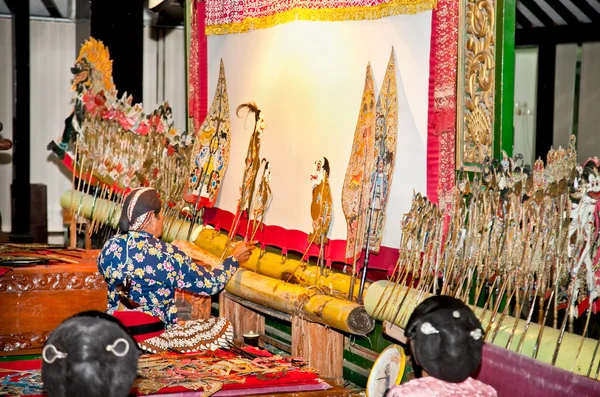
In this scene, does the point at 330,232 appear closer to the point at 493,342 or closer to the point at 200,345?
the point at 200,345

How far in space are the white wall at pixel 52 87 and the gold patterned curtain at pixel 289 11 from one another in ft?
16.1

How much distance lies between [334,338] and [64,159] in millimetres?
4872

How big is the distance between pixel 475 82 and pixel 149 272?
1.91m

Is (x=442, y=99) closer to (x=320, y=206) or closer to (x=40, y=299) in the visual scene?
(x=320, y=206)

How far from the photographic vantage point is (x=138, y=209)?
5.08 meters

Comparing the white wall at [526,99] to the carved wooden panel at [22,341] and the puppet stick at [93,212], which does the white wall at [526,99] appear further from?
the carved wooden panel at [22,341]

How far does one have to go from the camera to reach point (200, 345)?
17.8 feet

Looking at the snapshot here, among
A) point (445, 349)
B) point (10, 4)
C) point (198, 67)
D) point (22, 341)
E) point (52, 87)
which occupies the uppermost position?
point (10, 4)

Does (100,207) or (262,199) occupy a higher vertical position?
(262,199)

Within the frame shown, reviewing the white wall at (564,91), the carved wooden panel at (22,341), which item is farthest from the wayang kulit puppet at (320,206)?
the white wall at (564,91)

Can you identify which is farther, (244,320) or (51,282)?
(244,320)

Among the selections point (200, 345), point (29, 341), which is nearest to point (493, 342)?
point (200, 345)

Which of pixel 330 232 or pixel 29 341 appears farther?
pixel 29 341

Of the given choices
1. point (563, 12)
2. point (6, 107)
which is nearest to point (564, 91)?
point (563, 12)
